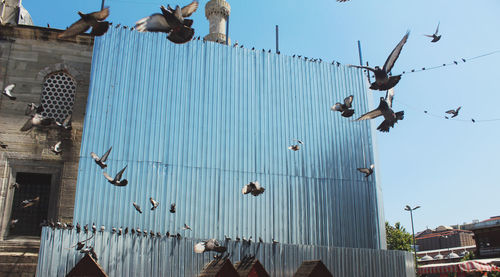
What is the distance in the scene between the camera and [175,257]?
12.7 meters

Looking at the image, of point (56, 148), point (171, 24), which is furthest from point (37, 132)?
point (171, 24)

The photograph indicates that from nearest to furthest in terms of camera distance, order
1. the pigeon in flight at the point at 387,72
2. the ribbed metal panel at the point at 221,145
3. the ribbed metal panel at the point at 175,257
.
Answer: the pigeon in flight at the point at 387,72 → the ribbed metal panel at the point at 175,257 → the ribbed metal panel at the point at 221,145

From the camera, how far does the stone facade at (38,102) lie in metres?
14.2

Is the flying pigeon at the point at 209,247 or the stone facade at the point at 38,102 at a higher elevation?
the stone facade at the point at 38,102

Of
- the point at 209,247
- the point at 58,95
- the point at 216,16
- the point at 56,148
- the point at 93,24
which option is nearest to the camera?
the point at 93,24

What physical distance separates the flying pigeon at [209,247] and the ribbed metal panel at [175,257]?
619 millimetres

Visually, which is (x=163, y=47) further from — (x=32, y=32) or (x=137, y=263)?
(x=137, y=263)

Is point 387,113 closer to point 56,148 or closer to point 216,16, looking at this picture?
point 56,148

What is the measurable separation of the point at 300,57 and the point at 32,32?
10.1 metres

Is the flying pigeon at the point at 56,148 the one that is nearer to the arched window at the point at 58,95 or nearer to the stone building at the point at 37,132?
the stone building at the point at 37,132

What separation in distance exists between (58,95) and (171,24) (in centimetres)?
890

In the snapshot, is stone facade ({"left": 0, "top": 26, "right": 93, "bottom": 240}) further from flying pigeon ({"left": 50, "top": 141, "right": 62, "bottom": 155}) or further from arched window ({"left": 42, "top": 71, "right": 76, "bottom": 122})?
flying pigeon ({"left": 50, "top": 141, "right": 62, "bottom": 155})

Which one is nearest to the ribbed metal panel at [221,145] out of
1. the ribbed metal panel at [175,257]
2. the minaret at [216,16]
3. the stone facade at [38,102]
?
the stone facade at [38,102]

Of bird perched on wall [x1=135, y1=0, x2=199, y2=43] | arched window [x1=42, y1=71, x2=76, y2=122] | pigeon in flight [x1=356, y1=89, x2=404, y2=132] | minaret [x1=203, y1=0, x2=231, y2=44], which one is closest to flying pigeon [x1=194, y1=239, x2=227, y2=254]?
pigeon in flight [x1=356, y1=89, x2=404, y2=132]
